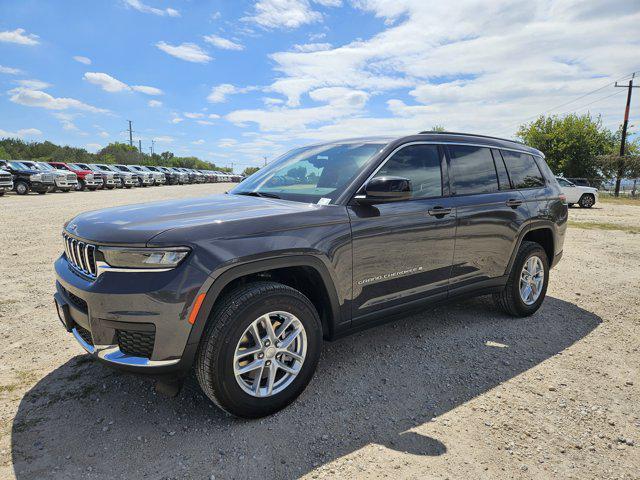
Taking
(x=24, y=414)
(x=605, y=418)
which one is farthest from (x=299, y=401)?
(x=605, y=418)

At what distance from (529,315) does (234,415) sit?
3.48 m

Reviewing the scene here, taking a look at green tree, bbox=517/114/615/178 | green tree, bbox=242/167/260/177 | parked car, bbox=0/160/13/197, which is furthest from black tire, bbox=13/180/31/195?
green tree, bbox=517/114/615/178

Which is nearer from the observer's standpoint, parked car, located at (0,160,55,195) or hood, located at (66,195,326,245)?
hood, located at (66,195,326,245)

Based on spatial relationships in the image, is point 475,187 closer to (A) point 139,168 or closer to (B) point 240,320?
(B) point 240,320

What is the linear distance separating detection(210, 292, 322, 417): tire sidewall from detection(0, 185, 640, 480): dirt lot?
0.41ft

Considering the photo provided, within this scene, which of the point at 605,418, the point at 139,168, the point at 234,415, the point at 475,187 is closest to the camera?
the point at 234,415

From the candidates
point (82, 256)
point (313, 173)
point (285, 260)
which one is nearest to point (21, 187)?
point (82, 256)

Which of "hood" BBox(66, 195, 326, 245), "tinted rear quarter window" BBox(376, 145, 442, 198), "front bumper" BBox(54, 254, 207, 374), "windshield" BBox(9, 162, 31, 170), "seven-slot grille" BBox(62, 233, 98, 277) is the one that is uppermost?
"windshield" BBox(9, 162, 31, 170)

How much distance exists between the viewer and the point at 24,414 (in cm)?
270

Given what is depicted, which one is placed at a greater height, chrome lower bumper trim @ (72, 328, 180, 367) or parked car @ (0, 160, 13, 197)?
parked car @ (0, 160, 13, 197)

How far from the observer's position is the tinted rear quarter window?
333cm

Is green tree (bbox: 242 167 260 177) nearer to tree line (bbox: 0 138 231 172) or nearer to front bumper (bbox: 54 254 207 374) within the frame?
front bumper (bbox: 54 254 207 374)

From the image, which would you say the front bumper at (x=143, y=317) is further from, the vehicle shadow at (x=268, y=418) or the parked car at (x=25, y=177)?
the parked car at (x=25, y=177)

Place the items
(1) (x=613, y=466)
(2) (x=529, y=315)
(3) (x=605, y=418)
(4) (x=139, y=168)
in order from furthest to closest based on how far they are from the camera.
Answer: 1. (4) (x=139, y=168)
2. (2) (x=529, y=315)
3. (3) (x=605, y=418)
4. (1) (x=613, y=466)
